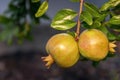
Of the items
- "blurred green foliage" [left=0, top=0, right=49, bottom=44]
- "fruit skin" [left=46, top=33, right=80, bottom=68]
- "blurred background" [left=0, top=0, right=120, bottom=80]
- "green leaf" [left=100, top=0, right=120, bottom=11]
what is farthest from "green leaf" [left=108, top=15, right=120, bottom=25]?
"blurred background" [left=0, top=0, right=120, bottom=80]

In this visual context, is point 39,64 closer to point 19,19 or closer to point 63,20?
point 19,19

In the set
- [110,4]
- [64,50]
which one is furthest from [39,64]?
[64,50]

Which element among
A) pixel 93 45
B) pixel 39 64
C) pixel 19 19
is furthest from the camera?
pixel 39 64

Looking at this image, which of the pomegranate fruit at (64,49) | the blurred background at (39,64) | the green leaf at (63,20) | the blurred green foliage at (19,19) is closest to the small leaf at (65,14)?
the green leaf at (63,20)

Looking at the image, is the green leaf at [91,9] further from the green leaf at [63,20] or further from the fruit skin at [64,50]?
the fruit skin at [64,50]

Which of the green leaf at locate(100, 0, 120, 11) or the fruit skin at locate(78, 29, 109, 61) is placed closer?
the fruit skin at locate(78, 29, 109, 61)

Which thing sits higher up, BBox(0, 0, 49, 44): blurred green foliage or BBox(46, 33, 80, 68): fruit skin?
BBox(46, 33, 80, 68): fruit skin

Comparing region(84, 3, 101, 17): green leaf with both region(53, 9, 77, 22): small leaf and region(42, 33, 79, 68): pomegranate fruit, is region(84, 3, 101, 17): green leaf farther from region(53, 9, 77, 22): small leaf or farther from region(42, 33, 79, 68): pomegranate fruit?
region(42, 33, 79, 68): pomegranate fruit
